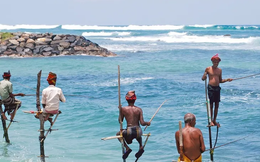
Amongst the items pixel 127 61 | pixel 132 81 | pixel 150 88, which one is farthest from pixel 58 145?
pixel 127 61

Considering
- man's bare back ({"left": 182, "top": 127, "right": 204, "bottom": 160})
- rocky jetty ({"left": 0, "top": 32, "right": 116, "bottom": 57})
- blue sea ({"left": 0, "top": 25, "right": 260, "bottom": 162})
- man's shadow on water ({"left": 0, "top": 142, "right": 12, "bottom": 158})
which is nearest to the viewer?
man's bare back ({"left": 182, "top": 127, "right": 204, "bottom": 160})

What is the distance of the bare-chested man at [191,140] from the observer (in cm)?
752

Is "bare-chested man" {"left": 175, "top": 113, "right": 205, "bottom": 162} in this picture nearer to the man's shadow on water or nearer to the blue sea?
the blue sea

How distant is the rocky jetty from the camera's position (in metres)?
37.8

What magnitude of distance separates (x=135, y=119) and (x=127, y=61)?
26108mm

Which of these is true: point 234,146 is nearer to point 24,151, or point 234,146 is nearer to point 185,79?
point 24,151

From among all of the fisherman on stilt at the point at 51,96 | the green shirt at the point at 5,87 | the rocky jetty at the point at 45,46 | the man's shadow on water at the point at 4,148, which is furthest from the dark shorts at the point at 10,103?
the rocky jetty at the point at 45,46

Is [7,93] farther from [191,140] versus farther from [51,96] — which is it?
[191,140]

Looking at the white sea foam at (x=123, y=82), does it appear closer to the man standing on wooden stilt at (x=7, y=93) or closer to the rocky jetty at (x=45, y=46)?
the man standing on wooden stilt at (x=7, y=93)

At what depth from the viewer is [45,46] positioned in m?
38.6

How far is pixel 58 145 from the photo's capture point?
522 inches

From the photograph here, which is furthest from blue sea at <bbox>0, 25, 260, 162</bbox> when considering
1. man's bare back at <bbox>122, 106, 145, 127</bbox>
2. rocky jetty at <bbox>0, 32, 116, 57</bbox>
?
rocky jetty at <bbox>0, 32, 116, 57</bbox>

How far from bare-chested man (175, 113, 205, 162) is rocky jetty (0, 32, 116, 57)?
3112cm

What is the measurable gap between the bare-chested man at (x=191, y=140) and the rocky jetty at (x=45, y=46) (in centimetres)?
3112
